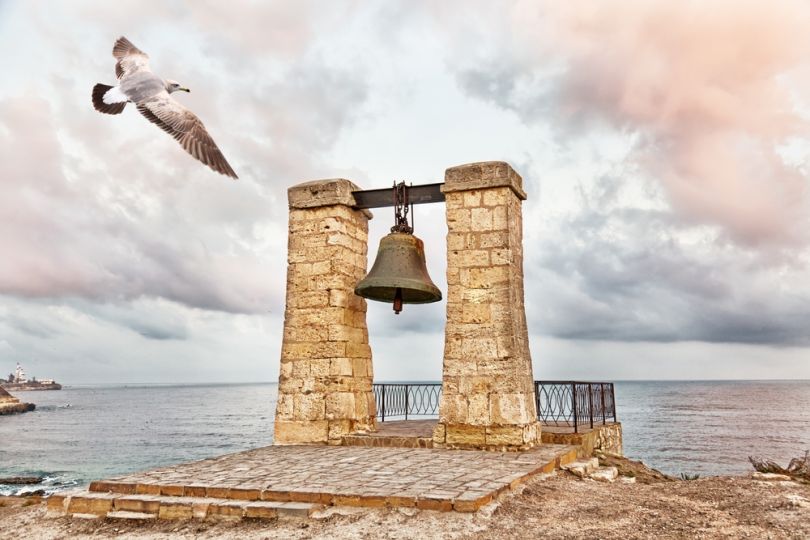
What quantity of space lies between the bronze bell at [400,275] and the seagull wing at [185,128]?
2.15 meters

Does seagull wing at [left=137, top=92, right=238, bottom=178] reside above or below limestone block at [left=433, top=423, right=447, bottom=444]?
above

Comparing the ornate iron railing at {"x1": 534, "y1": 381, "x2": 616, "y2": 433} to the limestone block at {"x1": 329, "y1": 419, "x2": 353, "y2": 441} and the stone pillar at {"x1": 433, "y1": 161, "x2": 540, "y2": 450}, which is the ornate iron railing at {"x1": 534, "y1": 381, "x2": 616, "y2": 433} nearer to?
the stone pillar at {"x1": 433, "y1": 161, "x2": 540, "y2": 450}

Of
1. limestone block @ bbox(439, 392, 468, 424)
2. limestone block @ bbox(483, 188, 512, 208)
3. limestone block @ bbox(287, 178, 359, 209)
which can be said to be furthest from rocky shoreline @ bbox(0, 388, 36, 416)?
limestone block @ bbox(483, 188, 512, 208)

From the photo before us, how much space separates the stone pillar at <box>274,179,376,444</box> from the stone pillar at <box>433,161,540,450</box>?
147 cm

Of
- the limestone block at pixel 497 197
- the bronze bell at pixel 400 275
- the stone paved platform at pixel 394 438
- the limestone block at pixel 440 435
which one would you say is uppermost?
the limestone block at pixel 497 197

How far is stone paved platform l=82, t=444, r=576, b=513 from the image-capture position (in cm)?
451

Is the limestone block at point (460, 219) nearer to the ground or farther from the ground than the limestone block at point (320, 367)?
farther from the ground

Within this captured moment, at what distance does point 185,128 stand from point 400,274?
2.83 metres

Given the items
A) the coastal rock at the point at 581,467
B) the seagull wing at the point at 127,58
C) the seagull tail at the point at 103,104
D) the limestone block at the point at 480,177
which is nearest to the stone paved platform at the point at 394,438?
the coastal rock at the point at 581,467

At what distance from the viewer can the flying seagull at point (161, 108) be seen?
5.97m

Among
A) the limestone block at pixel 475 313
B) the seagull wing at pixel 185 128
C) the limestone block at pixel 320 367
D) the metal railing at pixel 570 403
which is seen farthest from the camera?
the metal railing at pixel 570 403

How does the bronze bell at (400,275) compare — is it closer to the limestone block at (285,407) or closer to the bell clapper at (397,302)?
the bell clapper at (397,302)

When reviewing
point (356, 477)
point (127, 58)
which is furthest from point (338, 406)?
point (127, 58)

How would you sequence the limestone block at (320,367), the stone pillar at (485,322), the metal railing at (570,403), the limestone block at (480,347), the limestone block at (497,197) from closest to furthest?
the stone pillar at (485,322) < the limestone block at (480,347) < the limestone block at (497,197) < the limestone block at (320,367) < the metal railing at (570,403)
